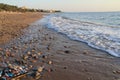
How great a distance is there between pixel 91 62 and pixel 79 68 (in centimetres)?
83

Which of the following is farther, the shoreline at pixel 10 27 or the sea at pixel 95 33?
the shoreline at pixel 10 27

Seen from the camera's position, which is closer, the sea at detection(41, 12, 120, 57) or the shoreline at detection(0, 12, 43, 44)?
the sea at detection(41, 12, 120, 57)

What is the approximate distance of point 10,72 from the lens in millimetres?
5652

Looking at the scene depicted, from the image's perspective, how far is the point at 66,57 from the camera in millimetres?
7992

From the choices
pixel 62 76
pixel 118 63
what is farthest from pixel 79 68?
pixel 118 63

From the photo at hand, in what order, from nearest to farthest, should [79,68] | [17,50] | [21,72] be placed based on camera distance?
[21,72]
[79,68]
[17,50]

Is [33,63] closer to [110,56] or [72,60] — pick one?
[72,60]

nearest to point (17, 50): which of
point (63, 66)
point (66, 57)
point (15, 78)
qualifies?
point (66, 57)

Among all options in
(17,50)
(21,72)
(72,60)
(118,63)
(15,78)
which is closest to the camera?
(15,78)

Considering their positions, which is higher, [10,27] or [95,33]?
[95,33]

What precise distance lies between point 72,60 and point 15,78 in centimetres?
268

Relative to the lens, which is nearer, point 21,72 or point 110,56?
point 21,72

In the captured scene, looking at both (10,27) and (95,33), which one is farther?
(10,27)

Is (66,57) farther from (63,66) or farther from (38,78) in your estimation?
Answer: (38,78)
